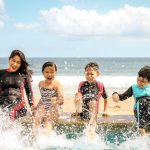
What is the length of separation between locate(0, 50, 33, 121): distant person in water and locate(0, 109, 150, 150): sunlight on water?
207 mm

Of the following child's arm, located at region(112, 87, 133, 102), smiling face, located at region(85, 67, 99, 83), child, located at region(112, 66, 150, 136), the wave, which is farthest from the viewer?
the wave

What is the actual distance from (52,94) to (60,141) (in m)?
0.94

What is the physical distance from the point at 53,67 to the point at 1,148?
1827 millimetres

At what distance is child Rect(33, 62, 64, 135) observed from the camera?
7723 mm

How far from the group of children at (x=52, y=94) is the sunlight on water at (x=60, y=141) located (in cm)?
21

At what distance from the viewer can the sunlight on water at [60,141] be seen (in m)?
7.22

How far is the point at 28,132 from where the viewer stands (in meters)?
8.09

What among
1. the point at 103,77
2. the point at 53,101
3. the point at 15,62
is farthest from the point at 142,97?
the point at 103,77

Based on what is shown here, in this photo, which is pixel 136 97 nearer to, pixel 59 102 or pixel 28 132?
pixel 59 102

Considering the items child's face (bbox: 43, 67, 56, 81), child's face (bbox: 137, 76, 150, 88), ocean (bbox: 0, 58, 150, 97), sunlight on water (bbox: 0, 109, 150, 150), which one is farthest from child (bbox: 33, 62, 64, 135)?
child's face (bbox: 137, 76, 150, 88)

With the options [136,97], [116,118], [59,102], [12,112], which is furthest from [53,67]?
[116,118]

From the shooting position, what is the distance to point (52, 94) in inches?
309

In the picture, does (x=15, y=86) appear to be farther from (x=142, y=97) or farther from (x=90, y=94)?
(x=142, y=97)

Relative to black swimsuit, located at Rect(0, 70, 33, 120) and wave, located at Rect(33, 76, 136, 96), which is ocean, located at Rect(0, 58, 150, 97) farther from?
black swimsuit, located at Rect(0, 70, 33, 120)
